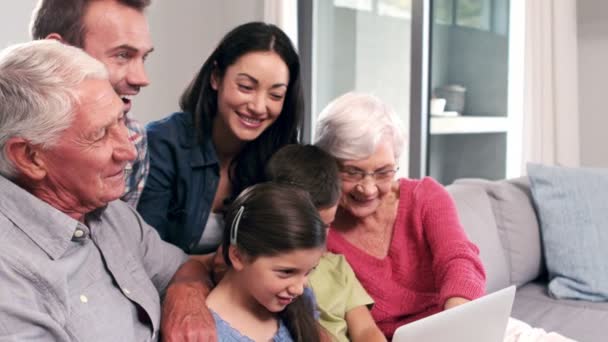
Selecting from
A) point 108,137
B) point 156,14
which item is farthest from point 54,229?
point 156,14

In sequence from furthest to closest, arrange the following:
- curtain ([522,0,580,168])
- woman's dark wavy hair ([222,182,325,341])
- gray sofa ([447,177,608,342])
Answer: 1. curtain ([522,0,580,168])
2. gray sofa ([447,177,608,342])
3. woman's dark wavy hair ([222,182,325,341])

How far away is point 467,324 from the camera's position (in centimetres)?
123

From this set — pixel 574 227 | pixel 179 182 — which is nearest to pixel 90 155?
pixel 179 182

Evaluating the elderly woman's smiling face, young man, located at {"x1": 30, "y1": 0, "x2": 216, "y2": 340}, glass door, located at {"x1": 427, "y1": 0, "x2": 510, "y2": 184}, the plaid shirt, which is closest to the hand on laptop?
the elderly woman's smiling face

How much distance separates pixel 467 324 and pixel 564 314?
1.13 metres

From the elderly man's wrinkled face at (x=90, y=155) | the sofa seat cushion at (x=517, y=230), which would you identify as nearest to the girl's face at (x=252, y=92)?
the elderly man's wrinkled face at (x=90, y=155)

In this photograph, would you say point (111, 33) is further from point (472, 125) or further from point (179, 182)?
point (472, 125)

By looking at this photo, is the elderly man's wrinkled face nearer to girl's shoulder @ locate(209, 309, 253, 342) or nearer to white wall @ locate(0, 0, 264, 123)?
girl's shoulder @ locate(209, 309, 253, 342)

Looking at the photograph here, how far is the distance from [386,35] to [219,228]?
271cm

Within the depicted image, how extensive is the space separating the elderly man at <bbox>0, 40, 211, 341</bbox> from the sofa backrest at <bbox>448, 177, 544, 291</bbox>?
4.45ft

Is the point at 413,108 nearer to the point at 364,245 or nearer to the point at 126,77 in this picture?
the point at 364,245

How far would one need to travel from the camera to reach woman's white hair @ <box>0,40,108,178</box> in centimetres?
108

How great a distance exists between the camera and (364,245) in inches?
72.1

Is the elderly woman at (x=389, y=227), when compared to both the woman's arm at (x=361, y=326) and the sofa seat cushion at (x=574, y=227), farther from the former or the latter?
the sofa seat cushion at (x=574, y=227)
